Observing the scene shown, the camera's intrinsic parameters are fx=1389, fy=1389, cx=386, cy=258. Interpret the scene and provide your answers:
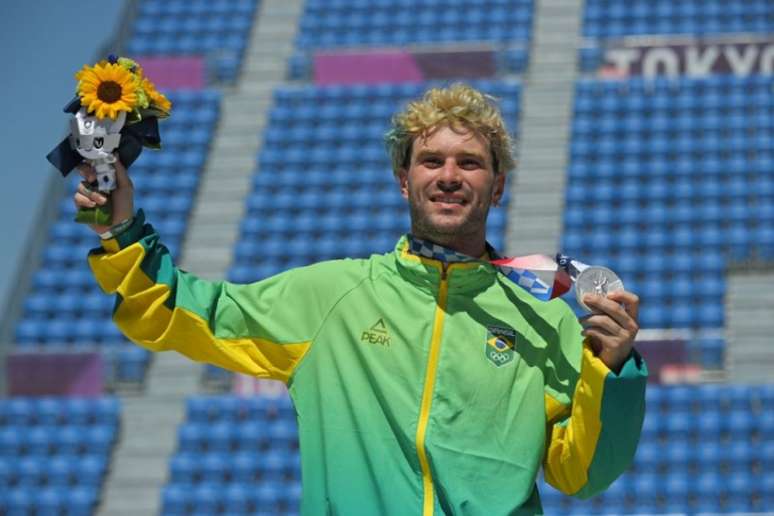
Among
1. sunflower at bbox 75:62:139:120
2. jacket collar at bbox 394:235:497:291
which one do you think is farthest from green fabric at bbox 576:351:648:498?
sunflower at bbox 75:62:139:120

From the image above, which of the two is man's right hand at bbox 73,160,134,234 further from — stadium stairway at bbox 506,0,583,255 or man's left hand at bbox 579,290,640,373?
stadium stairway at bbox 506,0,583,255

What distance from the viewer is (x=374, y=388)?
2.86 meters

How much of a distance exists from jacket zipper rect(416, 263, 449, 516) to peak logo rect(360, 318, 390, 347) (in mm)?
96

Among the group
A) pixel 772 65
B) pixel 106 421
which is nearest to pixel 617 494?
pixel 106 421

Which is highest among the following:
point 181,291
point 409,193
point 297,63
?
point 297,63

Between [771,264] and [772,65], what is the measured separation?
264 cm

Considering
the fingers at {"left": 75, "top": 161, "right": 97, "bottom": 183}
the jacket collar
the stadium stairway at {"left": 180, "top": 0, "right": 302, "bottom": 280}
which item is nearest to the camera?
the fingers at {"left": 75, "top": 161, "right": 97, "bottom": 183}

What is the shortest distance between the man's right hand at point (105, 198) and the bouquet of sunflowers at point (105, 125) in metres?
0.01

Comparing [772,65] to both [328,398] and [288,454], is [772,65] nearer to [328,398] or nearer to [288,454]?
[288,454]

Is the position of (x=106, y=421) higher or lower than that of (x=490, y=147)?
lower

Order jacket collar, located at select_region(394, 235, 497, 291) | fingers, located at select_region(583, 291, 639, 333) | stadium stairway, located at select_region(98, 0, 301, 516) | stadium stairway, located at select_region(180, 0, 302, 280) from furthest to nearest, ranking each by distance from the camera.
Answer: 1. stadium stairway, located at select_region(180, 0, 302, 280)
2. stadium stairway, located at select_region(98, 0, 301, 516)
3. jacket collar, located at select_region(394, 235, 497, 291)
4. fingers, located at select_region(583, 291, 639, 333)

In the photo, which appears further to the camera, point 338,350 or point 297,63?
point 297,63

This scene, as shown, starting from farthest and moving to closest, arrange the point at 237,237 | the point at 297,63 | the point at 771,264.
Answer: the point at 297,63 → the point at 237,237 → the point at 771,264

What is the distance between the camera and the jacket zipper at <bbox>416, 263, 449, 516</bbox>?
2.77 metres
